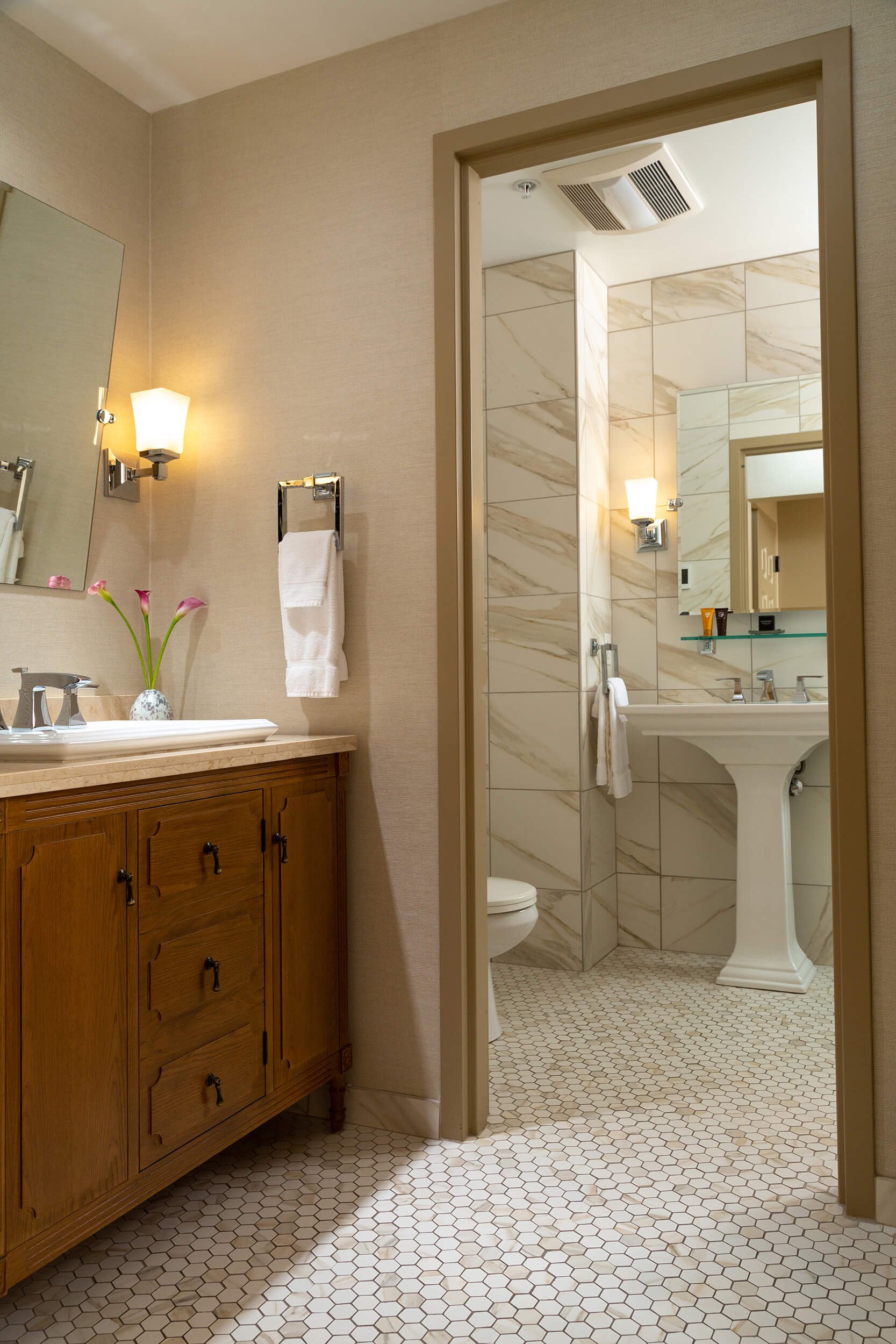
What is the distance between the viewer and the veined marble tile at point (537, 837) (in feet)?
11.5

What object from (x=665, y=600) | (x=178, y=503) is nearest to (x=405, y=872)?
(x=178, y=503)

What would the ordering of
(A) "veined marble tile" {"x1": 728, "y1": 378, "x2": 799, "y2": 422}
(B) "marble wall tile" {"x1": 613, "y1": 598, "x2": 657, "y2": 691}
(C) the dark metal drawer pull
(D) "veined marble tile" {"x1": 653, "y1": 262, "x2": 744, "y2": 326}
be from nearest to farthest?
(C) the dark metal drawer pull
(A) "veined marble tile" {"x1": 728, "y1": 378, "x2": 799, "y2": 422}
(D) "veined marble tile" {"x1": 653, "y1": 262, "x2": 744, "y2": 326}
(B) "marble wall tile" {"x1": 613, "y1": 598, "x2": 657, "y2": 691}

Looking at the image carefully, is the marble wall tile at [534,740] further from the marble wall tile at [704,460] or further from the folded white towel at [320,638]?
the folded white towel at [320,638]

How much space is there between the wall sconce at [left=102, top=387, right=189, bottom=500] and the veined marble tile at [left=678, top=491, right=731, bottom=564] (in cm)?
198

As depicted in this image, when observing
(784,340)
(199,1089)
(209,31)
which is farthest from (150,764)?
(784,340)

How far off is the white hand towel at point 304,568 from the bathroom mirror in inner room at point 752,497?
6.13ft

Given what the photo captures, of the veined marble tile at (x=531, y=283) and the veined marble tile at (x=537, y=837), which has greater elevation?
the veined marble tile at (x=531, y=283)

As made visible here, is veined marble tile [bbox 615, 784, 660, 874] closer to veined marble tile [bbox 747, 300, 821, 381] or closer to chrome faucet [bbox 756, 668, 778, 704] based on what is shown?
chrome faucet [bbox 756, 668, 778, 704]

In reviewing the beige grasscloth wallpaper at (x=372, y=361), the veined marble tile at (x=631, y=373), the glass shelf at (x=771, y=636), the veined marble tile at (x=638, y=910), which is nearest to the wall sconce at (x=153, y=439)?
the beige grasscloth wallpaper at (x=372, y=361)

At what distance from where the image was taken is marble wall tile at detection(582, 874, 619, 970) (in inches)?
137

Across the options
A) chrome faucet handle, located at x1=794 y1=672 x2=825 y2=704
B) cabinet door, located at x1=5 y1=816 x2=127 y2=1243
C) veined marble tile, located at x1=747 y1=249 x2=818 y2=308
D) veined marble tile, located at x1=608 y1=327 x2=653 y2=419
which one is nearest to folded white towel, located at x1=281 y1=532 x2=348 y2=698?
cabinet door, located at x1=5 y1=816 x2=127 y2=1243

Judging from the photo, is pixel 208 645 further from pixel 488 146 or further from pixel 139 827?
pixel 488 146

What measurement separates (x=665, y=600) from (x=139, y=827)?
101 inches

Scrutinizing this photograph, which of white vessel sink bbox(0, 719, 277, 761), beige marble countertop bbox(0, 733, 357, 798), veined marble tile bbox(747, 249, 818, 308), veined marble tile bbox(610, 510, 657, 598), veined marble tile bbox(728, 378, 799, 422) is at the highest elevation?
veined marble tile bbox(747, 249, 818, 308)
